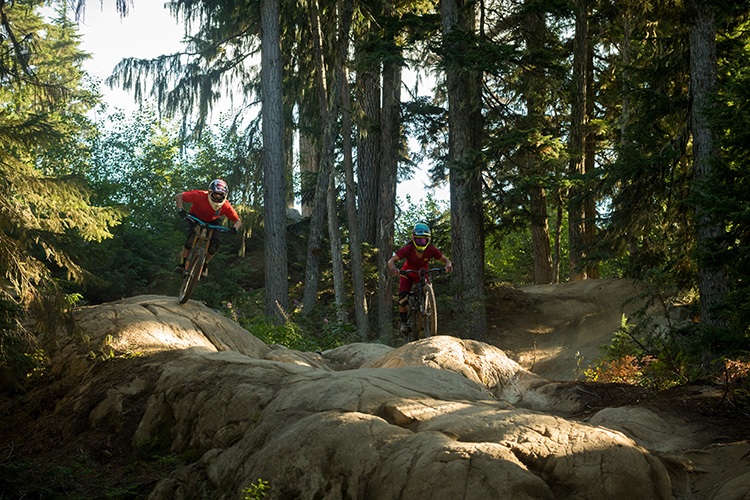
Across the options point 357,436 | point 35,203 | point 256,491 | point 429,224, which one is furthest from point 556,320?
point 256,491

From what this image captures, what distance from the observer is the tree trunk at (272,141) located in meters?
17.9

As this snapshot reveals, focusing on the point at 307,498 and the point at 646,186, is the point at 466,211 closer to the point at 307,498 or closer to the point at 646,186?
the point at 646,186

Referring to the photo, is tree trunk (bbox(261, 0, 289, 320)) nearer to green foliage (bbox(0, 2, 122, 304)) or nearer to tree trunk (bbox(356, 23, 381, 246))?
tree trunk (bbox(356, 23, 381, 246))

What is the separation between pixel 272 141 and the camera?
60.0 feet

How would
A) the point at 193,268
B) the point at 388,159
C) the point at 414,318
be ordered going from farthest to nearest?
1. the point at 388,159
2. the point at 414,318
3. the point at 193,268

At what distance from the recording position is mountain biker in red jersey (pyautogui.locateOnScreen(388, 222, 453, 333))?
10.7 meters

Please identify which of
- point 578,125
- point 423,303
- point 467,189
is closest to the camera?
point 423,303

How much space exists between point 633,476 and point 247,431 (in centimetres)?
319

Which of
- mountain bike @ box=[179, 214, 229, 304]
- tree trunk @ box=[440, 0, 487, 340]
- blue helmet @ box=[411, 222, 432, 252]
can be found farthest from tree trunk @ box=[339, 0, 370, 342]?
mountain bike @ box=[179, 214, 229, 304]

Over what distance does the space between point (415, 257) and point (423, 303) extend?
2.85 feet

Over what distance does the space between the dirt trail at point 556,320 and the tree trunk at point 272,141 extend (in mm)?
7225

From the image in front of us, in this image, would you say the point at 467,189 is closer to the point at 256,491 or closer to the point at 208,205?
the point at 208,205

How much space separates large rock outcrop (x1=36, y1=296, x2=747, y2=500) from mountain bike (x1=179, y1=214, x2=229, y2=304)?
2306 mm

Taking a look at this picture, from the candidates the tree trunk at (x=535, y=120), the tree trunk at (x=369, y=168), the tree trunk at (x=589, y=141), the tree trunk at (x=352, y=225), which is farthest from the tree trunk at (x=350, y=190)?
the tree trunk at (x=589, y=141)
